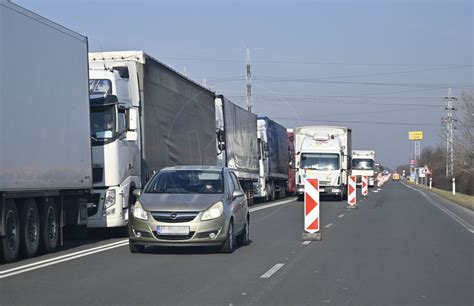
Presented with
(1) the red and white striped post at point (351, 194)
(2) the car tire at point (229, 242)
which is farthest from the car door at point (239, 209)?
(1) the red and white striped post at point (351, 194)

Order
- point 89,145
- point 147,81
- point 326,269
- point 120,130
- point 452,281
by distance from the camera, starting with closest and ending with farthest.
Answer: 1. point 452,281
2. point 326,269
3. point 89,145
4. point 120,130
5. point 147,81

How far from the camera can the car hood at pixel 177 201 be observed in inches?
539

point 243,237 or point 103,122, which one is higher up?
point 103,122

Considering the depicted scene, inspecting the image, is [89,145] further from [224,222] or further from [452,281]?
[452,281]

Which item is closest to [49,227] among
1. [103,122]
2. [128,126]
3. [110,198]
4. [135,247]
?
[135,247]

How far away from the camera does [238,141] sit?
32500 millimetres

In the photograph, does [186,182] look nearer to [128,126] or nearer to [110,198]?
[110,198]

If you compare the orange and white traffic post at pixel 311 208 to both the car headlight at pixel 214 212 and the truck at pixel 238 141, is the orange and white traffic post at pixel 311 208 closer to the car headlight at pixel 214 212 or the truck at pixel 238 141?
the car headlight at pixel 214 212

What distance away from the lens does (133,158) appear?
58.9 ft

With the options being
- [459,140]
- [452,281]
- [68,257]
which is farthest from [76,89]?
[459,140]

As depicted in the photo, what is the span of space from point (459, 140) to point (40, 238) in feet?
187

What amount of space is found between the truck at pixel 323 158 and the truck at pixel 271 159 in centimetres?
148

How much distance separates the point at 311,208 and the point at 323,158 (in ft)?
77.9

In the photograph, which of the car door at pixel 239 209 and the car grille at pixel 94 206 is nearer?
the car door at pixel 239 209
